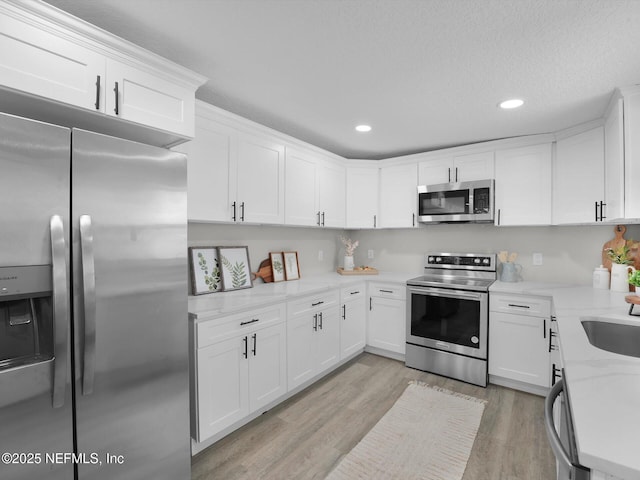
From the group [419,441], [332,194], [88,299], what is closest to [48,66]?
[88,299]

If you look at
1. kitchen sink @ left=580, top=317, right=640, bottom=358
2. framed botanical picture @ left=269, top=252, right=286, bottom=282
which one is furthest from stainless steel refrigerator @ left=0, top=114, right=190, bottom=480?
kitchen sink @ left=580, top=317, right=640, bottom=358

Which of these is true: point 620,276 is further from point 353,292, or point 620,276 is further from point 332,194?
point 332,194

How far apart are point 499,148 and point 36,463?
3851 millimetres

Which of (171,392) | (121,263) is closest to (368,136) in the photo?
(121,263)

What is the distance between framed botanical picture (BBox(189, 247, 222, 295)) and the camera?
2.44 metres

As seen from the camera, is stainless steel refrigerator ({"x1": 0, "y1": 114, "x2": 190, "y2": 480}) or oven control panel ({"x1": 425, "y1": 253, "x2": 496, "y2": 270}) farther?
oven control panel ({"x1": 425, "y1": 253, "x2": 496, "y2": 270})

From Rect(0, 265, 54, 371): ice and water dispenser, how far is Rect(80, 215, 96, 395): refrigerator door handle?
0.11 metres

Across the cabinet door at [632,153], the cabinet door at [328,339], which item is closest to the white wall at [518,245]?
the cabinet door at [632,153]

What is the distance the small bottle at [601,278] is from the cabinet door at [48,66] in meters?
3.76

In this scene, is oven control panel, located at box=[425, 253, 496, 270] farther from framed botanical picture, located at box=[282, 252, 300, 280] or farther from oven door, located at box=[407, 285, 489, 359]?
framed botanical picture, located at box=[282, 252, 300, 280]

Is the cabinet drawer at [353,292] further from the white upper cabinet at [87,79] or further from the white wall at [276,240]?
the white upper cabinet at [87,79]

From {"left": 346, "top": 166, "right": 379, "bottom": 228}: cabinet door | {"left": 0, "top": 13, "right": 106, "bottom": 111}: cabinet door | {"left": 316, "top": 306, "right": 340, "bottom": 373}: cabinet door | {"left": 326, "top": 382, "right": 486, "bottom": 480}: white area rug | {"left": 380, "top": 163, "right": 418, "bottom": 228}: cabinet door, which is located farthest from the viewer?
{"left": 346, "top": 166, "right": 379, "bottom": 228}: cabinet door

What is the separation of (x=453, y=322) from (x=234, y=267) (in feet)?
7.00

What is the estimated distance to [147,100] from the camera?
161 cm
